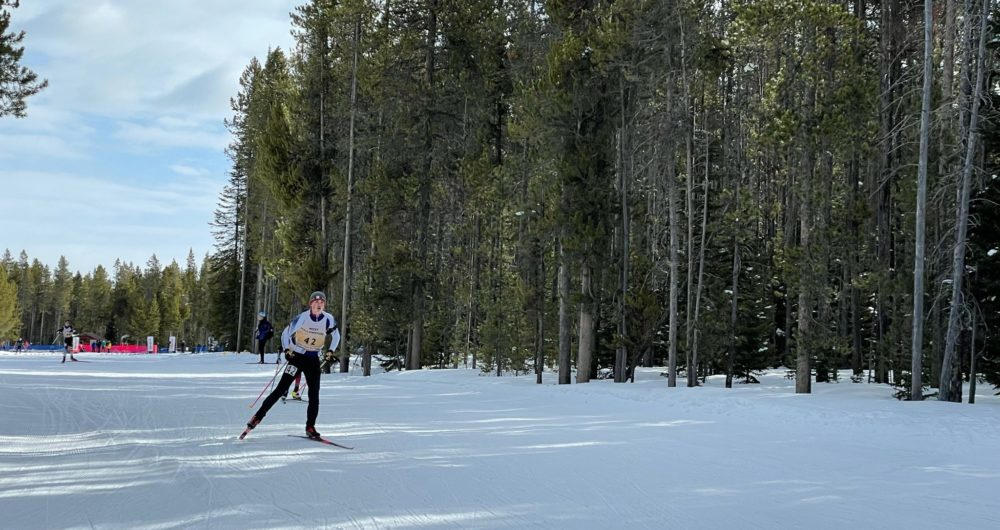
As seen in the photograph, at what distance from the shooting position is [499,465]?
25.0 ft

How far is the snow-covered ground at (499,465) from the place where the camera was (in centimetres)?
549

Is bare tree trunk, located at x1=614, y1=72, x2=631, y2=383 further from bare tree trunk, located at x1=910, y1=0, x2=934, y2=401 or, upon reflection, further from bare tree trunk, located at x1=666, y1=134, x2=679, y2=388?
bare tree trunk, located at x1=910, y1=0, x2=934, y2=401

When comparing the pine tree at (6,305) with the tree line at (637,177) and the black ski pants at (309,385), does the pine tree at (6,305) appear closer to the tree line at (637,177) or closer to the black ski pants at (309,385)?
the tree line at (637,177)

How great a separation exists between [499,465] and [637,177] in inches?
616

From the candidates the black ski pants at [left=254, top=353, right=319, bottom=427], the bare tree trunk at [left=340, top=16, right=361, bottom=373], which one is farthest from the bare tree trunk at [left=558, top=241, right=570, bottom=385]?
the black ski pants at [left=254, top=353, right=319, bottom=427]

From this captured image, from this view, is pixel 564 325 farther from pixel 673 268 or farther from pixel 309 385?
pixel 309 385

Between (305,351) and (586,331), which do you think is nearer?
(305,351)

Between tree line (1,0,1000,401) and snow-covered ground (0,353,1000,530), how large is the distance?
4.71 m

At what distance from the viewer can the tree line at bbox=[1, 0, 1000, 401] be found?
1638cm

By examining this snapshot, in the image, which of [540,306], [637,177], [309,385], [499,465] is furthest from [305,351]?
[637,177]

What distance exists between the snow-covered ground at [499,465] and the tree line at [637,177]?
4.71 meters

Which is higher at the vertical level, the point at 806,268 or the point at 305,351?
the point at 806,268

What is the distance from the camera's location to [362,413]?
501 inches

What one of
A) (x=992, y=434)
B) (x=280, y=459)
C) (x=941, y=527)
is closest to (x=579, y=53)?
(x=992, y=434)
